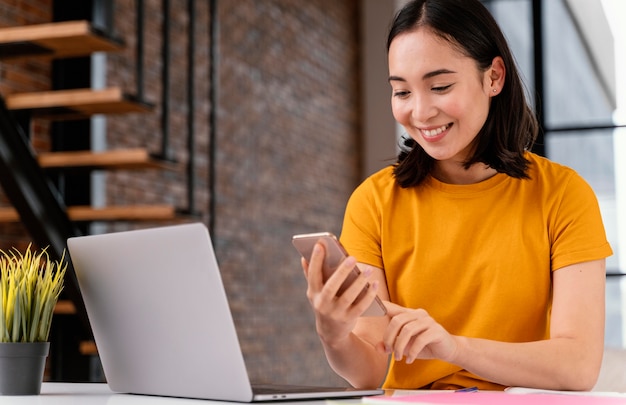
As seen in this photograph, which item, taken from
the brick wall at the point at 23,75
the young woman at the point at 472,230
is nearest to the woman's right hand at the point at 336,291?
the young woman at the point at 472,230

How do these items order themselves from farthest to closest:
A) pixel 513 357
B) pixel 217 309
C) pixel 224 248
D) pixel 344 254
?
pixel 224 248 < pixel 513 357 < pixel 344 254 < pixel 217 309

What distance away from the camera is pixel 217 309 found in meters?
1.14

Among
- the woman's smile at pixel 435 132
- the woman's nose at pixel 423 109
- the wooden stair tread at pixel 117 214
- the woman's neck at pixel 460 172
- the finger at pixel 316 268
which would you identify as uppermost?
the woman's nose at pixel 423 109

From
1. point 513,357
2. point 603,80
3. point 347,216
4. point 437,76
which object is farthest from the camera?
point 603,80

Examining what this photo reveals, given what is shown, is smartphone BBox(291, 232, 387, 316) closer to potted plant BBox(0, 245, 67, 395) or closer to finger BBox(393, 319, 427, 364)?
finger BBox(393, 319, 427, 364)

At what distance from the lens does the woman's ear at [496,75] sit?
1702mm

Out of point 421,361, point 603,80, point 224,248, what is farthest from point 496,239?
point 603,80

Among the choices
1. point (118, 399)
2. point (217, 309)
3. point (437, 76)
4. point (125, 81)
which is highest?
point (125, 81)

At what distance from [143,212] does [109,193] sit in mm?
857

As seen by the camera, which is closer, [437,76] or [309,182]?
[437,76]

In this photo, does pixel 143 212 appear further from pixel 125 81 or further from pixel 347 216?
pixel 347 216

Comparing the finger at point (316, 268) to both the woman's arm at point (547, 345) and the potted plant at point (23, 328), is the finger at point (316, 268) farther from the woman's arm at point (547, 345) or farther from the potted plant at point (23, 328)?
the potted plant at point (23, 328)

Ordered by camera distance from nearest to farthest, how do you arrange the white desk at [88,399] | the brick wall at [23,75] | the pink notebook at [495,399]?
the pink notebook at [495,399] → the white desk at [88,399] → the brick wall at [23,75]

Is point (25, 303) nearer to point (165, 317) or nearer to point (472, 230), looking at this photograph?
point (165, 317)
